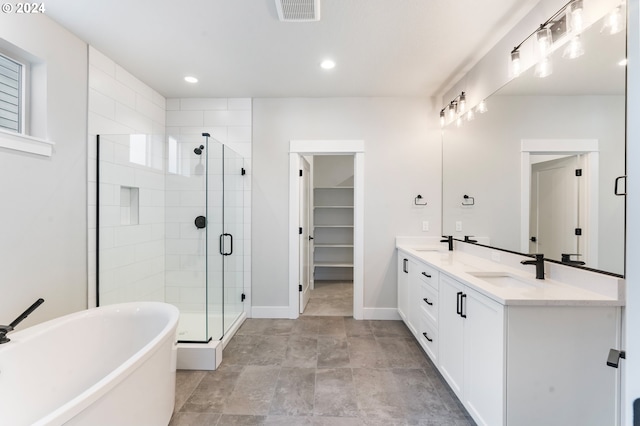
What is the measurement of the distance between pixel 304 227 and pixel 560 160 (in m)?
2.63

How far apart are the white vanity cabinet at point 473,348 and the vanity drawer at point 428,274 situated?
0.13m

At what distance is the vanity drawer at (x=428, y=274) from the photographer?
88.5 inches

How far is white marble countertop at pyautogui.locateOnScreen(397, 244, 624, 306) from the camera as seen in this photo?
1371 mm

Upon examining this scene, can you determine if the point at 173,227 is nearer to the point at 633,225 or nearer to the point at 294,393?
the point at 294,393

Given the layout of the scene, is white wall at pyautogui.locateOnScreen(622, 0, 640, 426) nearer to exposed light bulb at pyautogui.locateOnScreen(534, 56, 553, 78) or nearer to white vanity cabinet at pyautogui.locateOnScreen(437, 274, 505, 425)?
white vanity cabinet at pyautogui.locateOnScreen(437, 274, 505, 425)

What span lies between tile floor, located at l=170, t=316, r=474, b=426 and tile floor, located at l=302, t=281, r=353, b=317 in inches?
24.5

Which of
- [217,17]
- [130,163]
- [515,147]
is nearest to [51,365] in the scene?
[130,163]

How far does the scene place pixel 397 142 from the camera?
3.35 m

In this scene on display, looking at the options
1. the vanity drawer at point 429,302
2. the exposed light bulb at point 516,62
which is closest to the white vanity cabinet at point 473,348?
the vanity drawer at point 429,302

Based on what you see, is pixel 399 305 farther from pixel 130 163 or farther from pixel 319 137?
pixel 130 163

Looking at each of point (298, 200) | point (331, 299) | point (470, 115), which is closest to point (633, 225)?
point (470, 115)
